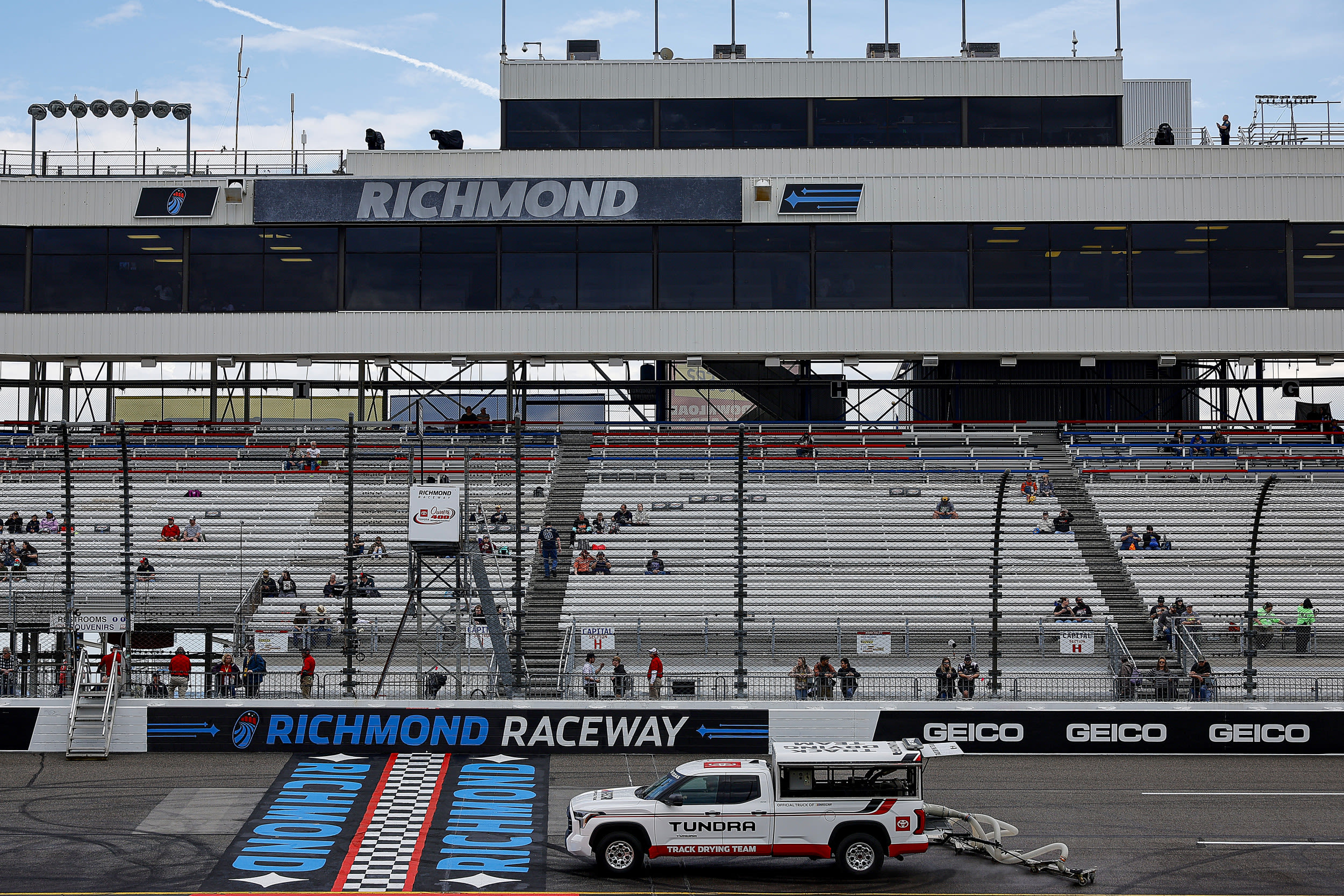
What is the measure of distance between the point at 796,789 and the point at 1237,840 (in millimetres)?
6671

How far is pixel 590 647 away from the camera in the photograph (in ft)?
90.5

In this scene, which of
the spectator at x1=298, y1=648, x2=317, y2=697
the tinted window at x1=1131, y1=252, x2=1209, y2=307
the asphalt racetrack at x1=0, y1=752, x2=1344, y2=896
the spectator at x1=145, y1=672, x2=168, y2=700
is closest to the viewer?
the asphalt racetrack at x1=0, y1=752, x2=1344, y2=896

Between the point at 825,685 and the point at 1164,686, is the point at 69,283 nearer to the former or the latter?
the point at 825,685

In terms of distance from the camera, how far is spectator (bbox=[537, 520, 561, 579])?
1196 inches

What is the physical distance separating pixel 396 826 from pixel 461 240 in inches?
870

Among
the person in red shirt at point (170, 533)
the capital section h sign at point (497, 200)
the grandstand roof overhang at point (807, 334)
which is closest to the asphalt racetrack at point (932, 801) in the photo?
the person in red shirt at point (170, 533)

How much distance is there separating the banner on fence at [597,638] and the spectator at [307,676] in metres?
5.32

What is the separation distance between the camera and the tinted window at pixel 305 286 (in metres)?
38.6

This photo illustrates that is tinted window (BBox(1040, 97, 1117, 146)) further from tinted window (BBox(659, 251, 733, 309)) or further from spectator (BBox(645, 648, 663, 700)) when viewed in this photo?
spectator (BBox(645, 648, 663, 700))

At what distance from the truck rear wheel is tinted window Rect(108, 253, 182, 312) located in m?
26.8

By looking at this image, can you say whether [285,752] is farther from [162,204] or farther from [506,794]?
[162,204]

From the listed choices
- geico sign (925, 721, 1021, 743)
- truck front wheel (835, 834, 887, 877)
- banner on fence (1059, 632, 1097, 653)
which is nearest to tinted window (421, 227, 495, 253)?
banner on fence (1059, 632, 1097, 653)

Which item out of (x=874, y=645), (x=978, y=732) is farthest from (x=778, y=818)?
(x=874, y=645)

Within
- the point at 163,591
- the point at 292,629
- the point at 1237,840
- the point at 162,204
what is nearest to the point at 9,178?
the point at 162,204
